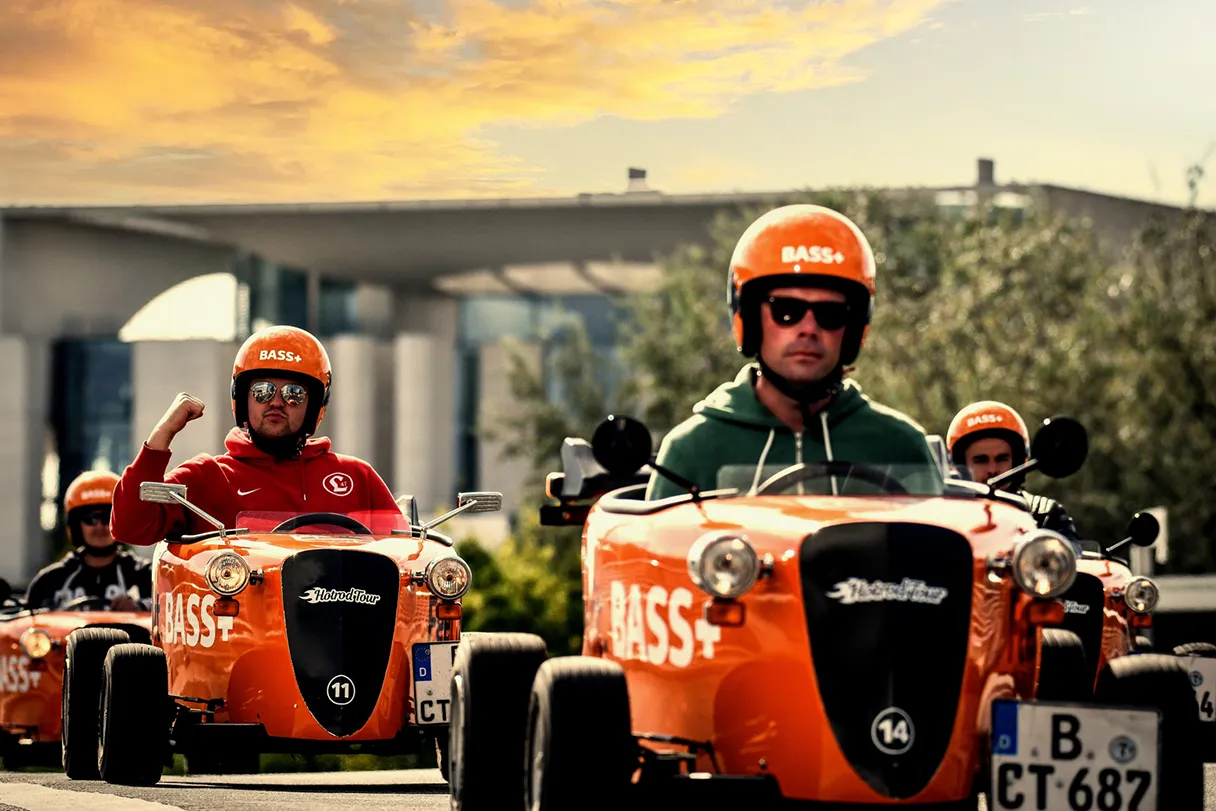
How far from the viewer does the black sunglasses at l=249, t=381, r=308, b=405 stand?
46.0 feet

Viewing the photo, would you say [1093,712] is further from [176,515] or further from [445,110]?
[445,110]

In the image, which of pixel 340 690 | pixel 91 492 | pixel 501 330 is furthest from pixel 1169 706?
pixel 501 330

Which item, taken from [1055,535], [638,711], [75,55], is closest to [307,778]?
[638,711]

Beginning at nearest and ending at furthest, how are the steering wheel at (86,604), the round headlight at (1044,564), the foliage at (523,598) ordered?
the round headlight at (1044,564), the steering wheel at (86,604), the foliage at (523,598)

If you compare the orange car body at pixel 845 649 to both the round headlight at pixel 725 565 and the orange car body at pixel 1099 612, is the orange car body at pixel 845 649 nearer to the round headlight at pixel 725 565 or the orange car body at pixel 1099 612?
the round headlight at pixel 725 565

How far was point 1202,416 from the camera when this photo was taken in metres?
40.6

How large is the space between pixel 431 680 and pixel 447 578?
0.54 m

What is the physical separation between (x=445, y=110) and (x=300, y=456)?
648 centimetres

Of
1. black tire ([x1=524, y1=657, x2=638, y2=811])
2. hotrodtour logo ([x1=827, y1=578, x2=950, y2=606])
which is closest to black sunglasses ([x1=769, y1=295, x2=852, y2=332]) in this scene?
hotrodtour logo ([x1=827, y1=578, x2=950, y2=606])

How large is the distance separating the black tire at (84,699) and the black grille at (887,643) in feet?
20.8

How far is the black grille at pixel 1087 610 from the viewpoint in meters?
13.0

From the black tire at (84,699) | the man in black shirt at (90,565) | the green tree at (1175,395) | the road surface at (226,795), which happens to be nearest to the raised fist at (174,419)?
the black tire at (84,699)

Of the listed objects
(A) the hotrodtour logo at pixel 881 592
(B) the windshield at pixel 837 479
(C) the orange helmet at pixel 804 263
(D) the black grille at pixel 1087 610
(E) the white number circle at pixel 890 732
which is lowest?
(E) the white number circle at pixel 890 732

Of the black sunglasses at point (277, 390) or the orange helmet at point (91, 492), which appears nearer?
the black sunglasses at point (277, 390)
